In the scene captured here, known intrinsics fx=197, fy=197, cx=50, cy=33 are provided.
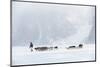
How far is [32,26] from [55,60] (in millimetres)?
423

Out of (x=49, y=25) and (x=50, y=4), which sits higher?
(x=50, y=4)

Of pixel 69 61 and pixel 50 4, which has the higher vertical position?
pixel 50 4

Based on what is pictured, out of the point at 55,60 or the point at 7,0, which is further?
the point at 55,60

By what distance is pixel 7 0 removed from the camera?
1.86 m

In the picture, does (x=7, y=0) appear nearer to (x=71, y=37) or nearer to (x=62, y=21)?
(x=62, y=21)

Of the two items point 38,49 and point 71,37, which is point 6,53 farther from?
point 71,37

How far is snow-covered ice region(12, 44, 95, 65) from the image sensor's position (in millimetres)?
1896

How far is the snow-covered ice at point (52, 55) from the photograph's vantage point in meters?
1.90

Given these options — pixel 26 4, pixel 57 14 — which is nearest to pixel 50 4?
pixel 57 14

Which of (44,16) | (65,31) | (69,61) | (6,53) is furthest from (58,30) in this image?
(6,53)

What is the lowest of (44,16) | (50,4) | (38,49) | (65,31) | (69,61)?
(69,61)

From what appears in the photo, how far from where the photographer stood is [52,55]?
202 cm

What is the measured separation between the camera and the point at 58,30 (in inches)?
80.5

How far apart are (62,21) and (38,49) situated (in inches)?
15.2
